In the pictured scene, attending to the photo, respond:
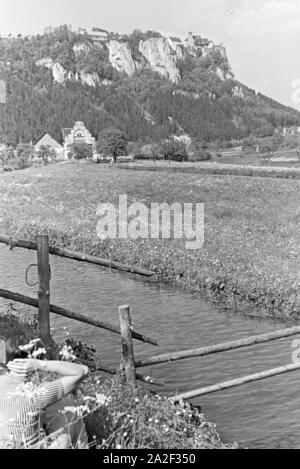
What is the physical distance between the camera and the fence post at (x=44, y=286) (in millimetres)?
8500

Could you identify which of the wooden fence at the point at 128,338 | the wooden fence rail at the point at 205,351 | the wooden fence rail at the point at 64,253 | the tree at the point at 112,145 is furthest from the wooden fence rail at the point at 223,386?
the tree at the point at 112,145

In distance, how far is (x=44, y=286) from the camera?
8641 millimetres

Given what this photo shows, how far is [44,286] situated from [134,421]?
8.91 ft

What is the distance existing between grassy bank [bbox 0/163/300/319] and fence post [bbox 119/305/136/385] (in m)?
8.31

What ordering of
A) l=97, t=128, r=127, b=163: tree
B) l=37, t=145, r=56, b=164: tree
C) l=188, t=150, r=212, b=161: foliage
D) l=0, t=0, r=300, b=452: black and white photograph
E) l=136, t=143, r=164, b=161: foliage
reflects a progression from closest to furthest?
1. l=0, t=0, r=300, b=452: black and white photograph
2. l=97, t=128, r=127, b=163: tree
3. l=136, t=143, r=164, b=161: foliage
4. l=188, t=150, r=212, b=161: foliage
5. l=37, t=145, r=56, b=164: tree

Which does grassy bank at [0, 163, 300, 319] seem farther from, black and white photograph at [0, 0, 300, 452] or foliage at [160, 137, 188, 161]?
foliage at [160, 137, 188, 161]

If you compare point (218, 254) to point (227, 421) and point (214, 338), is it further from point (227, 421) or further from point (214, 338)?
point (227, 421)

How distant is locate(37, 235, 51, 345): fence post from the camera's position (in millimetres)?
8500

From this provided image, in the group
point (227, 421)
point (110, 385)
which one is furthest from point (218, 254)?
point (110, 385)

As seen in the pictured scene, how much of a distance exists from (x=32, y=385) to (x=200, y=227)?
23446mm

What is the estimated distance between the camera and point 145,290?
61.1 ft

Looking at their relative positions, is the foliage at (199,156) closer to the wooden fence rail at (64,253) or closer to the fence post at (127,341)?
the wooden fence rail at (64,253)

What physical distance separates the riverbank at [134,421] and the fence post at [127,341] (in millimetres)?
143

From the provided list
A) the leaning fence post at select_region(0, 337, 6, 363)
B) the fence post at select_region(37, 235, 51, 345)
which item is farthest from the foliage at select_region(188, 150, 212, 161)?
the leaning fence post at select_region(0, 337, 6, 363)
